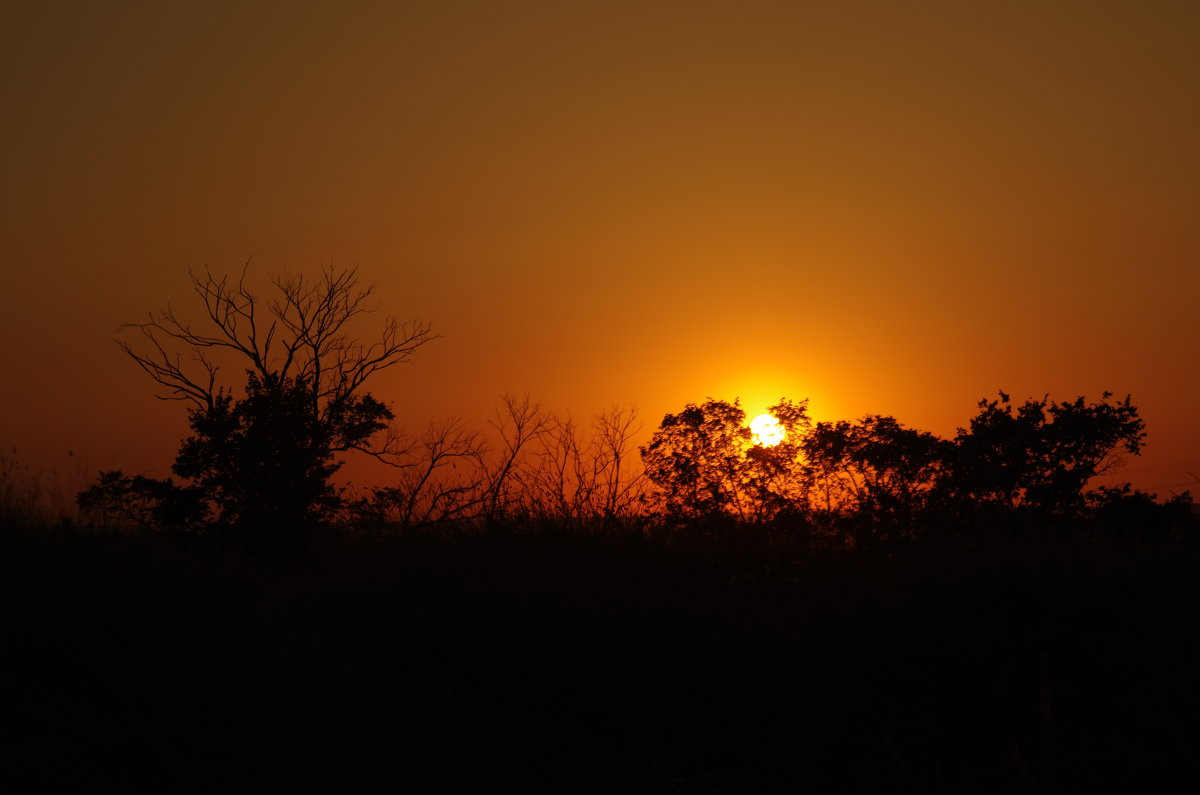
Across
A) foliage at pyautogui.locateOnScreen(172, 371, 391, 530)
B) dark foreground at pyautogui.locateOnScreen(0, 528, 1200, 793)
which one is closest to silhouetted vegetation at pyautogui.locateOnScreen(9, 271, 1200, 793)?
dark foreground at pyautogui.locateOnScreen(0, 528, 1200, 793)

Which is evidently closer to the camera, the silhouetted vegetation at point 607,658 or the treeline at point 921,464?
the silhouetted vegetation at point 607,658

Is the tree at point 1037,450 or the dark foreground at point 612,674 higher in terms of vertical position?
the tree at point 1037,450

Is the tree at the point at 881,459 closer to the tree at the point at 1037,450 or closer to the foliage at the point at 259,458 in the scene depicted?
the tree at the point at 1037,450

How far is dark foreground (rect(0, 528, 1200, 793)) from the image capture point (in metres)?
6.82

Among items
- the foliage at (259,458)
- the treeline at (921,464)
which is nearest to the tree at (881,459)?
the treeline at (921,464)

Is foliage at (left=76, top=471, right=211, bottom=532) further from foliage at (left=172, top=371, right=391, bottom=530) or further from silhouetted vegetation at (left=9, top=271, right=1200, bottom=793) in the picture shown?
silhouetted vegetation at (left=9, top=271, right=1200, bottom=793)

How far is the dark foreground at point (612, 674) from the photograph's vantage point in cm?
682

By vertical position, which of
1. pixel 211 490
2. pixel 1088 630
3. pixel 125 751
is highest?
pixel 211 490

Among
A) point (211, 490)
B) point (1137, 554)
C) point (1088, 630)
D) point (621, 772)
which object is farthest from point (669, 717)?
point (211, 490)

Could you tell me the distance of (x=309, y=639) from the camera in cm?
859

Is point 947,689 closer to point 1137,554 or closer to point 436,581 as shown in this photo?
point 1137,554

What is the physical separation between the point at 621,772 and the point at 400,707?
6.26 feet

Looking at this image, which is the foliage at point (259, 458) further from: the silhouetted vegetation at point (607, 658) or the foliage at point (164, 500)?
the silhouetted vegetation at point (607, 658)

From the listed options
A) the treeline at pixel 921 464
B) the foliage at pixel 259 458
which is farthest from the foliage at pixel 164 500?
the treeline at pixel 921 464
